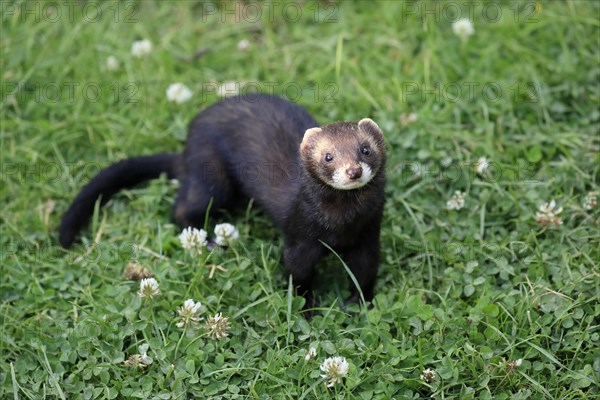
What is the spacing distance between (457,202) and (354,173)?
4.72 ft

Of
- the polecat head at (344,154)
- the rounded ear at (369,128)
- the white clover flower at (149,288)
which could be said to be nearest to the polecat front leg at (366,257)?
the polecat head at (344,154)

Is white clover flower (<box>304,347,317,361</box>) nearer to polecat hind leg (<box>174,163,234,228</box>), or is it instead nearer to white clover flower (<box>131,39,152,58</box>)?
polecat hind leg (<box>174,163,234,228</box>)

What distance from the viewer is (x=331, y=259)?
18.6 feet

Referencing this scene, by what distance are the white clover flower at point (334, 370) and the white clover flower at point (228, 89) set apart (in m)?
3.07

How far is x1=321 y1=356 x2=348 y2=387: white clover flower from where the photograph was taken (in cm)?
452

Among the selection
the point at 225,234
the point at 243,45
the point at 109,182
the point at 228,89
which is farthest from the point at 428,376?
the point at 243,45

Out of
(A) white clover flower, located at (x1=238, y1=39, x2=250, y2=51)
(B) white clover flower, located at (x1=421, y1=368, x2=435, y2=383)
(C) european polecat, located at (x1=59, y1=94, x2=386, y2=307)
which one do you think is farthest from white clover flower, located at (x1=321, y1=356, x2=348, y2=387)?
(A) white clover flower, located at (x1=238, y1=39, x2=250, y2=51)

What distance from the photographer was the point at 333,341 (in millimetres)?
4980

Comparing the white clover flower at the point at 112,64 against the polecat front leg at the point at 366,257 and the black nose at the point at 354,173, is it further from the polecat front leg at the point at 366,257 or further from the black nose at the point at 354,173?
Answer: the black nose at the point at 354,173

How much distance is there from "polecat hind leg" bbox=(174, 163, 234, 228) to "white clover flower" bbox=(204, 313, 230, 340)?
115 cm

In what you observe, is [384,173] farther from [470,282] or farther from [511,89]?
[511,89]

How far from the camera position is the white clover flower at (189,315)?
4.96 metres

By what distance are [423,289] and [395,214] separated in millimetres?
779

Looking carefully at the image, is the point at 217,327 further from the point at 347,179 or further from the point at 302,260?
the point at 347,179
